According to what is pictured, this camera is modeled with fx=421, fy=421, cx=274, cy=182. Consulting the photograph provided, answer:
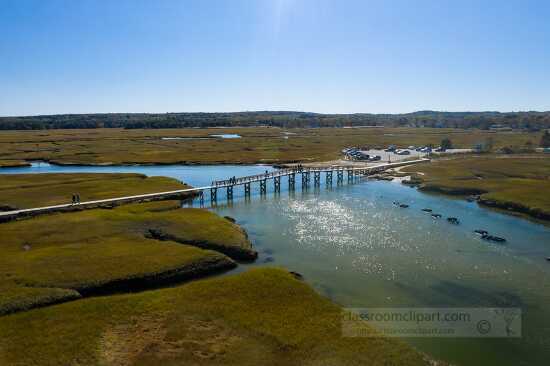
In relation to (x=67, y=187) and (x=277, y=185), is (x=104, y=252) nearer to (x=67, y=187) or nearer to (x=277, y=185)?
(x=67, y=187)

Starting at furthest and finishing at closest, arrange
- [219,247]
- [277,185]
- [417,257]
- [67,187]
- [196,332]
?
[277,185], [67,187], [219,247], [417,257], [196,332]

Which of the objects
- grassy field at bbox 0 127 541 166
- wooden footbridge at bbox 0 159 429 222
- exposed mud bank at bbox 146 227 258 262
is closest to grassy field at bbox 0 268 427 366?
exposed mud bank at bbox 146 227 258 262

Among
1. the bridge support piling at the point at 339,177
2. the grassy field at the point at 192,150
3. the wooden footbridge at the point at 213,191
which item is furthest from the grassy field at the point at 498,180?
the grassy field at the point at 192,150

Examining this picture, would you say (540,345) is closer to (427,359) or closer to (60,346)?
(427,359)

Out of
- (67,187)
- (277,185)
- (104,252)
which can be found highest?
(67,187)

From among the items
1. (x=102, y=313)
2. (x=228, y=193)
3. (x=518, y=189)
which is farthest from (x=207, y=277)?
(x=518, y=189)

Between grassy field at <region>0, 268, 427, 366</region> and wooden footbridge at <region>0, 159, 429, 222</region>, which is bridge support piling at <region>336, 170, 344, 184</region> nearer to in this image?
wooden footbridge at <region>0, 159, 429, 222</region>

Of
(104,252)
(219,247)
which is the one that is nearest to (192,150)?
(219,247)
